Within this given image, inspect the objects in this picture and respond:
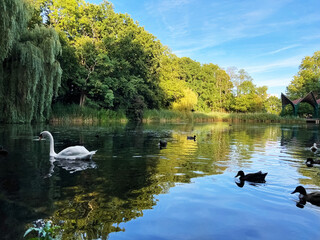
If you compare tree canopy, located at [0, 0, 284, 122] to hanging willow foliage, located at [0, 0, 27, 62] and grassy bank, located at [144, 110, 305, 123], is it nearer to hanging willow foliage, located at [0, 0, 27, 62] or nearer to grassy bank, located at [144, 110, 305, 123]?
hanging willow foliage, located at [0, 0, 27, 62]

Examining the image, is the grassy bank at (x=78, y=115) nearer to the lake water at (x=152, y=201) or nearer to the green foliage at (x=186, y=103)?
the green foliage at (x=186, y=103)

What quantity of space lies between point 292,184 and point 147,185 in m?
3.88

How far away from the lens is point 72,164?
8.91 meters

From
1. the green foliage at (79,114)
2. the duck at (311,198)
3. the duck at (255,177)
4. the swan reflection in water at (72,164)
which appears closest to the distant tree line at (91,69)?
the green foliage at (79,114)

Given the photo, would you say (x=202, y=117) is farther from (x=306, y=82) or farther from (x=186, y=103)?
(x=306, y=82)

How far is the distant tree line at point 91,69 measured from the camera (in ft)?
62.3

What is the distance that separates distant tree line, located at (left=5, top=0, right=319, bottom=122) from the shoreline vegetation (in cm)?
195

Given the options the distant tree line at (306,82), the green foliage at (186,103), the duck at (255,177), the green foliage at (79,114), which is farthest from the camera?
the distant tree line at (306,82)

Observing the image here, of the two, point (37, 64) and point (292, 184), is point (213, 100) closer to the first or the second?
point (37, 64)

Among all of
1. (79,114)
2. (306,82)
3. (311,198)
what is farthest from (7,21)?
(306,82)

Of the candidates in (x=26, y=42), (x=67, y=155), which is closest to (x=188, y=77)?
(x=26, y=42)

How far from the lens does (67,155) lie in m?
9.52

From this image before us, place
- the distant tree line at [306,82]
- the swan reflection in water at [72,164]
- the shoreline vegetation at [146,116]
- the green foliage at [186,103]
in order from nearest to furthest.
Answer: the swan reflection in water at [72,164], the shoreline vegetation at [146,116], the green foliage at [186,103], the distant tree line at [306,82]

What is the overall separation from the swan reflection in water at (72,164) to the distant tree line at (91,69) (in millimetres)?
10726
